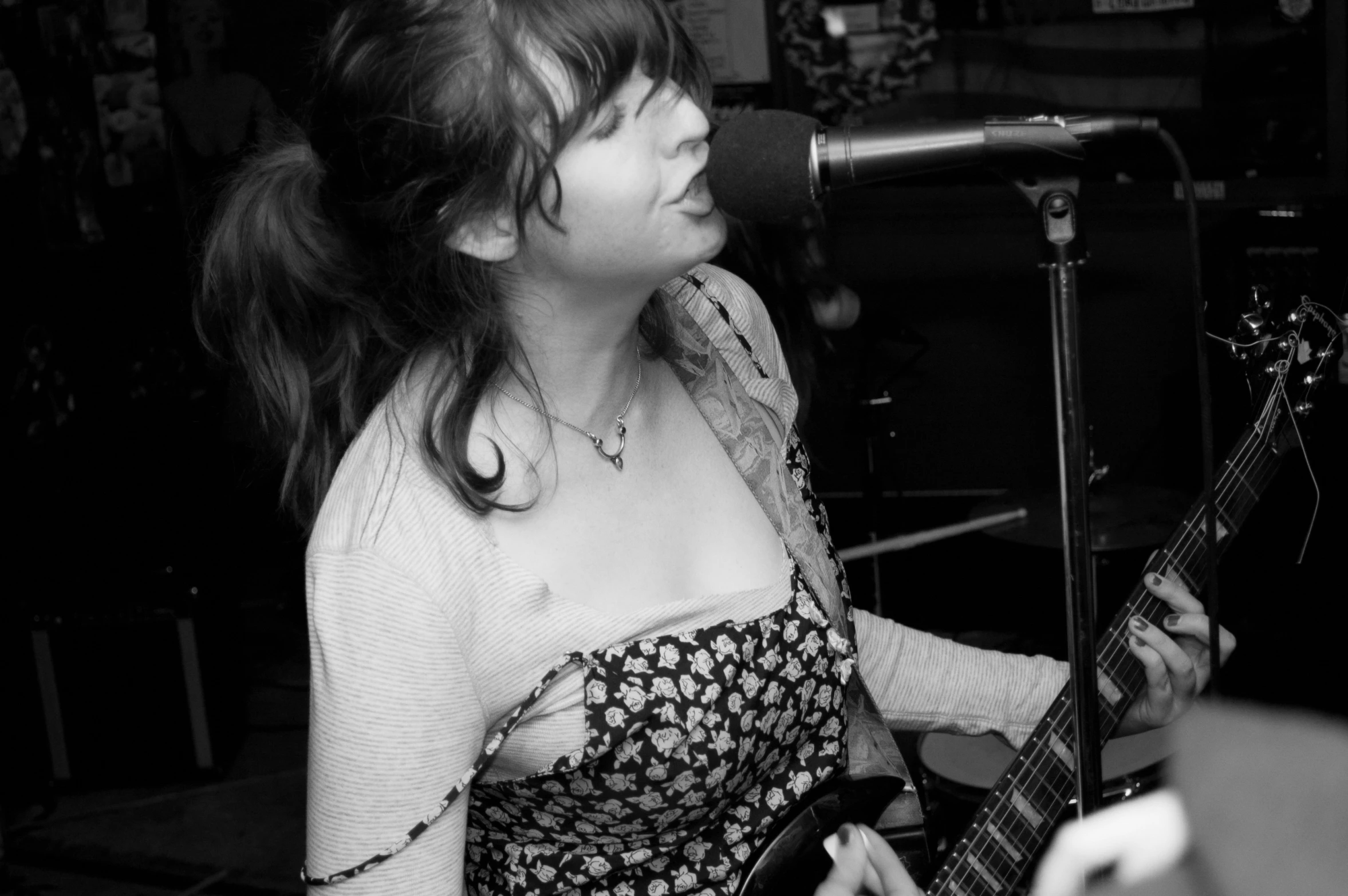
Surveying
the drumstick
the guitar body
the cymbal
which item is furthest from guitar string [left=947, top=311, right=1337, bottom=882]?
the cymbal

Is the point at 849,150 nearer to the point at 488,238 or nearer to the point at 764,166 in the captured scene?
the point at 764,166

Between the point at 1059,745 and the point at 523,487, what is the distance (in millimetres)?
626

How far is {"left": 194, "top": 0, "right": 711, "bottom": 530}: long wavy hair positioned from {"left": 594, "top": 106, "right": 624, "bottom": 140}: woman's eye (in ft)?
0.05

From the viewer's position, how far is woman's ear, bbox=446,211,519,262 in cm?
127

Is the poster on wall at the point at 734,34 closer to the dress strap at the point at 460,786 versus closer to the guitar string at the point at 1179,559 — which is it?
the guitar string at the point at 1179,559

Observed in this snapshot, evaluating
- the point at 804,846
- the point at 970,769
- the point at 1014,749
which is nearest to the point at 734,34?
the point at 970,769

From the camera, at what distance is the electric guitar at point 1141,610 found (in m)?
1.45

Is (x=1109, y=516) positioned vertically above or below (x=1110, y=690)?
below

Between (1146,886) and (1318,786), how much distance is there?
50mm

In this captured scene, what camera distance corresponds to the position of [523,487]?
132 cm

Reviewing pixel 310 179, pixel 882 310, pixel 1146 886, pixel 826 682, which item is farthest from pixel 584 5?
pixel 882 310

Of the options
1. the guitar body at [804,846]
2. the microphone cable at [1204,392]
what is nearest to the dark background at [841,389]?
the guitar body at [804,846]

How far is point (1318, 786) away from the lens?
0.35 meters

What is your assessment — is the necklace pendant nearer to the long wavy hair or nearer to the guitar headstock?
the long wavy hair
